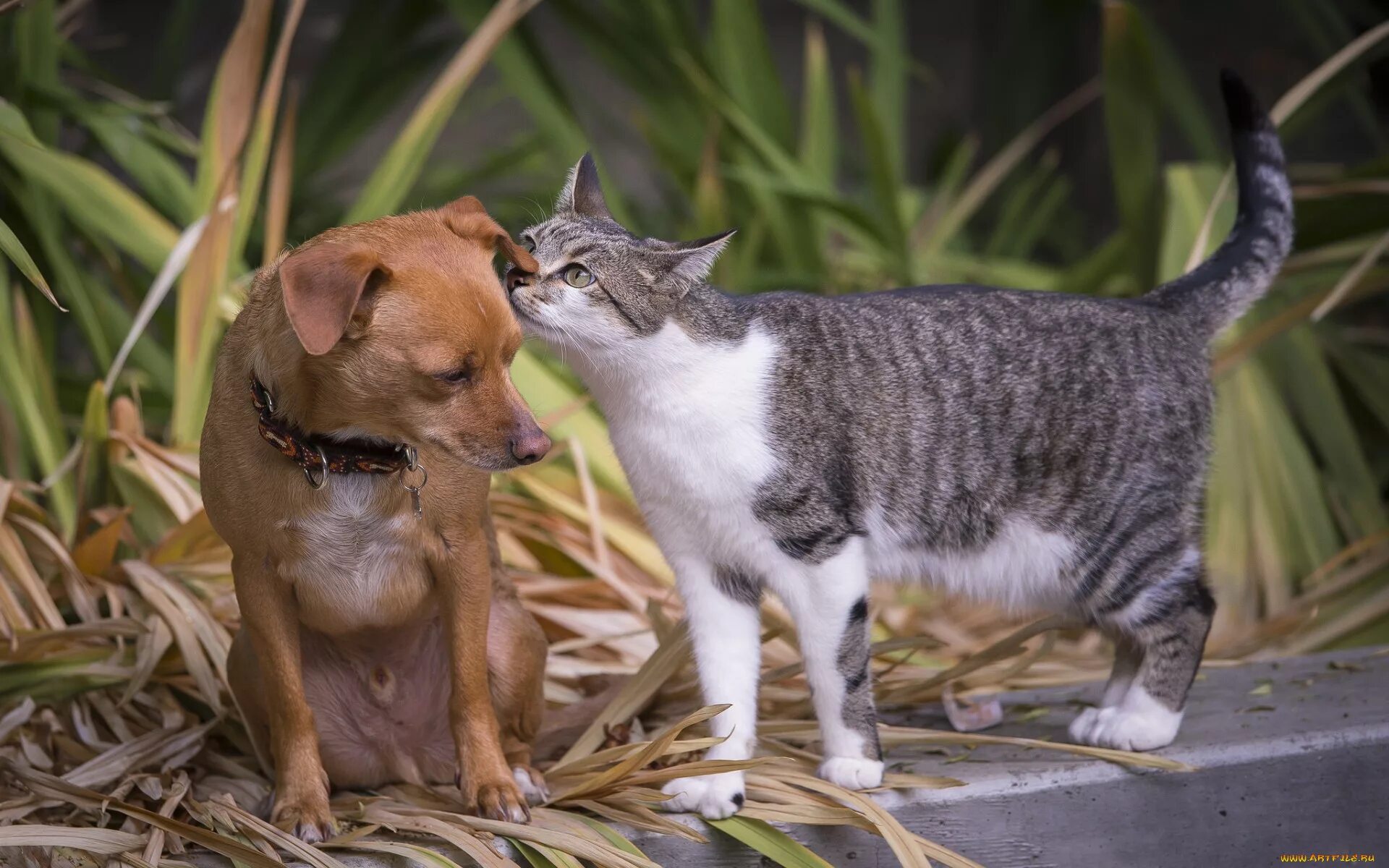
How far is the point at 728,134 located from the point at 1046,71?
2504 mm

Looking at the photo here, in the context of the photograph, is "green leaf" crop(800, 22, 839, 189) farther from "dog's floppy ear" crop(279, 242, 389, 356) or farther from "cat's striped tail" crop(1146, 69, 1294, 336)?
"dog's floppy ear" crop(279, 242, 389, 356)

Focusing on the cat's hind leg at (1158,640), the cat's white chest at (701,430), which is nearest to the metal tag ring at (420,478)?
the cat's white chest at (701,430)

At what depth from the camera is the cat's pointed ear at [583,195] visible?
7.43 ft

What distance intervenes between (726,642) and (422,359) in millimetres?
740

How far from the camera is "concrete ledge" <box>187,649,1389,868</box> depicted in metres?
2.07

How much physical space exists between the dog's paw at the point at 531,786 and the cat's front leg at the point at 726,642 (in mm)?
285

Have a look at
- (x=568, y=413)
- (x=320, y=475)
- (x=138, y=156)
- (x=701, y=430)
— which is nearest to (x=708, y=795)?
(x=701, y=430)

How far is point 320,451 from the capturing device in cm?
188

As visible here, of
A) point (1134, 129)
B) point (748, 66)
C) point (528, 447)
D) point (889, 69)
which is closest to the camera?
point (528, 447)

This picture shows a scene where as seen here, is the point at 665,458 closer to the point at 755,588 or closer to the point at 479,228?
A: the point at 755,588

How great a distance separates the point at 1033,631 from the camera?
2398 millimetres

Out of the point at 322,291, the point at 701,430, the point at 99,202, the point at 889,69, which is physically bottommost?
the point at 99,202

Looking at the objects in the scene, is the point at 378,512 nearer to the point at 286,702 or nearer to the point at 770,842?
the point at 286,702

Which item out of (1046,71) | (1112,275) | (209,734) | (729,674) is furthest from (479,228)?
(1046,71)
